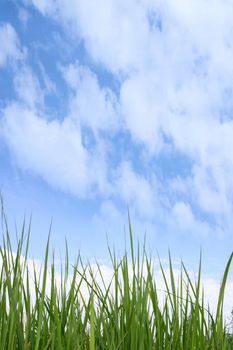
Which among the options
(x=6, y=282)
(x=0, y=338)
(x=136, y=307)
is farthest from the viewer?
(x=136, y=307)

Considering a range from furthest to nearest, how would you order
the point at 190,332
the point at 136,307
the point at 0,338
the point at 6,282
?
the point at 190,332
the point at 136,307
the point at 6,282
the point at 0,338

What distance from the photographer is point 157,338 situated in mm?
2740

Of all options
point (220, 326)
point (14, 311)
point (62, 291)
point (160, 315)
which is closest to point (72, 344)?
point (14, 311)

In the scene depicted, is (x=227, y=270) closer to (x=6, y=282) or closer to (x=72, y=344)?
(x=72, y=344)

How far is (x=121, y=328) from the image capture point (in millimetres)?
2715

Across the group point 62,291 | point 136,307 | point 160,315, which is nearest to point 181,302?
point 160,315

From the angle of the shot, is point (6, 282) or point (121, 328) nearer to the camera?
point (6, 282)

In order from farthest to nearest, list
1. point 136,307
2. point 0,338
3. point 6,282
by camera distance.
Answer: point 136,307, point 6,282, point 0,338

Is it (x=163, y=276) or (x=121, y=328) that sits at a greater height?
(x=163, y=276)

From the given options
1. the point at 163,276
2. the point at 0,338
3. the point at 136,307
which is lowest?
the point at 0,338

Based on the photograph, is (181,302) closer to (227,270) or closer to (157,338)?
(157,338)

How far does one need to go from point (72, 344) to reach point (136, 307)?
0.41 metres

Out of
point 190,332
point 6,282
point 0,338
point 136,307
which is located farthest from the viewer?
point 190,332

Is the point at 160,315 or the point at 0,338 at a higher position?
the point at 160,315
